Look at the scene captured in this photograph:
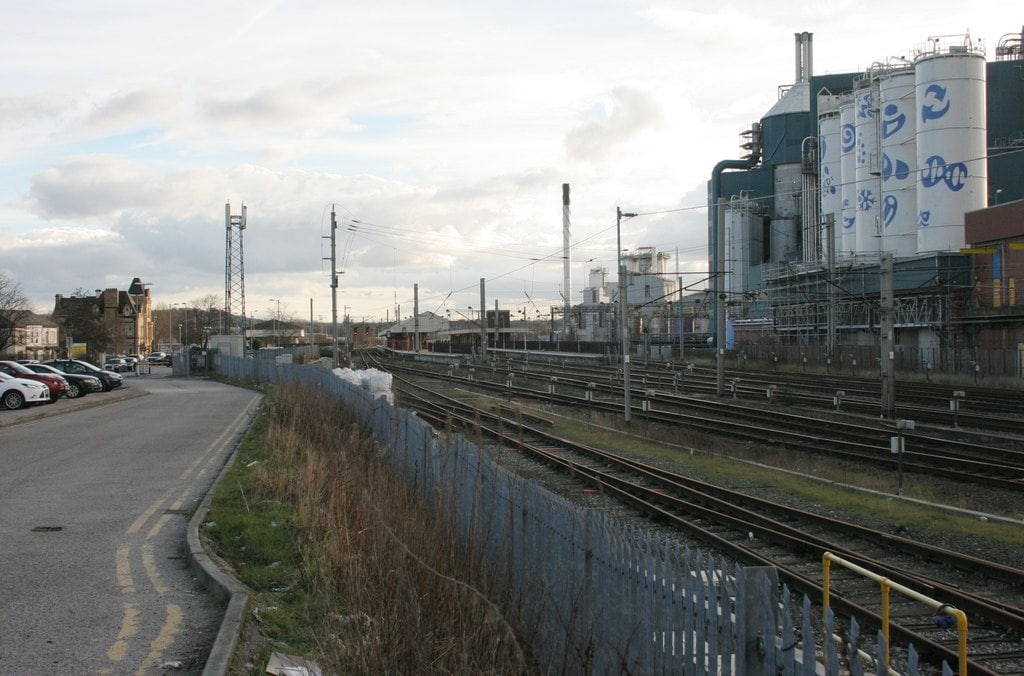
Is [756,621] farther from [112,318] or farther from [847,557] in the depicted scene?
[112,318]

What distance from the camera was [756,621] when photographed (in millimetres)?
4340

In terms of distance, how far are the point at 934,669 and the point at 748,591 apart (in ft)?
13.7

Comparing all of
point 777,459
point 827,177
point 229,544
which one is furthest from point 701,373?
point 229,544

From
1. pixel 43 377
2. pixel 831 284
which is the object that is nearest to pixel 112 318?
pixel 43 377

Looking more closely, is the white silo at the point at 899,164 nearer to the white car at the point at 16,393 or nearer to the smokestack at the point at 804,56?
the smokestack at the point at 804,56

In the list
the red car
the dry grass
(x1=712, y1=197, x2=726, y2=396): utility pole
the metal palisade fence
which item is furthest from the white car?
the metal palisade fence

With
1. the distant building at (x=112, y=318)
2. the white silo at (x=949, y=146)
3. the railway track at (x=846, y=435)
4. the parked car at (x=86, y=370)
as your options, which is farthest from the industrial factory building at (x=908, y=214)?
the distant building at (x=112, y=318)

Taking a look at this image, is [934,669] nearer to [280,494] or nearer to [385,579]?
[385,579]

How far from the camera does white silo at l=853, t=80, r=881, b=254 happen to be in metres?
60.4

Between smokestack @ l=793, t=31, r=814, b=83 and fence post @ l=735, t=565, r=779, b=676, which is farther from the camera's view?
smokestack @ l=793, t=31, r=814, b=83

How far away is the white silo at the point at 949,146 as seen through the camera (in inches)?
2104

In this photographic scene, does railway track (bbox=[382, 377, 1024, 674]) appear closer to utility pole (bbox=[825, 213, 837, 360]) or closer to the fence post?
the fence post

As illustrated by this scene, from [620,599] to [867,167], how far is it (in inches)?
2462

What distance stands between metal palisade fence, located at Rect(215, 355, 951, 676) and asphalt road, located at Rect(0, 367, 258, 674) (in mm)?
2431
